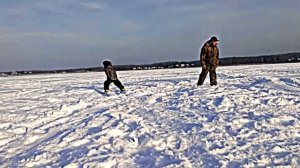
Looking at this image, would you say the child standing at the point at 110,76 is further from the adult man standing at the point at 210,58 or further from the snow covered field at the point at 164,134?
the snow covered field at the point at 164,134

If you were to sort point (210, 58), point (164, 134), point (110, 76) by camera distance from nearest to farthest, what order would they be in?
point (164, 134) → point (210, 58) → point (110, 76)

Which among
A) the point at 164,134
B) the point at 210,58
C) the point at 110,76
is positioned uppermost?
the point at 210,58

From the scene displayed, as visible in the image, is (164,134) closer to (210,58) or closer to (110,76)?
(210,58)

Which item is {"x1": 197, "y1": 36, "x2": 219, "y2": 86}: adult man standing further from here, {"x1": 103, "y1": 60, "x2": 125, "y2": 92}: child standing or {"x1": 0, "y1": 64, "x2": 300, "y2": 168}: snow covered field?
{"x1": 0, "y1": 64, "x2": 300, "y2": 168}: snow covered field

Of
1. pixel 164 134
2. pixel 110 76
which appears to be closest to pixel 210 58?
pixel 110 76

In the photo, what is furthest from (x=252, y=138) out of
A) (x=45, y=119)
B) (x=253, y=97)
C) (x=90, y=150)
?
(x=45, y=119)

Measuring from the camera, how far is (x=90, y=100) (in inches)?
479

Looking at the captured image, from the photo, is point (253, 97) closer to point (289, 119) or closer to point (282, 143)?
point (289, 119)

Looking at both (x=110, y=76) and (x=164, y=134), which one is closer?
(x=164, y=134)

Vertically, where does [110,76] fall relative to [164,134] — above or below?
above

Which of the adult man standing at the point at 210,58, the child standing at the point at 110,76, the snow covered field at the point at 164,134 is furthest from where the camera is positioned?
the child standing at the point at 110,76

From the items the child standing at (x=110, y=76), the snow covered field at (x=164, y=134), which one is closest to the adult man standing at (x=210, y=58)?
the child standing at (x=110, y=76)

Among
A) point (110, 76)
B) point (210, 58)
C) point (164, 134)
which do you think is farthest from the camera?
point (110, 76)

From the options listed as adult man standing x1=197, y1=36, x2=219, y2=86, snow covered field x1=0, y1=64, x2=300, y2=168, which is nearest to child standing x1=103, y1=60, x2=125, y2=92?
adult man standing x1=197, y1=36, x2=219, y2=86
